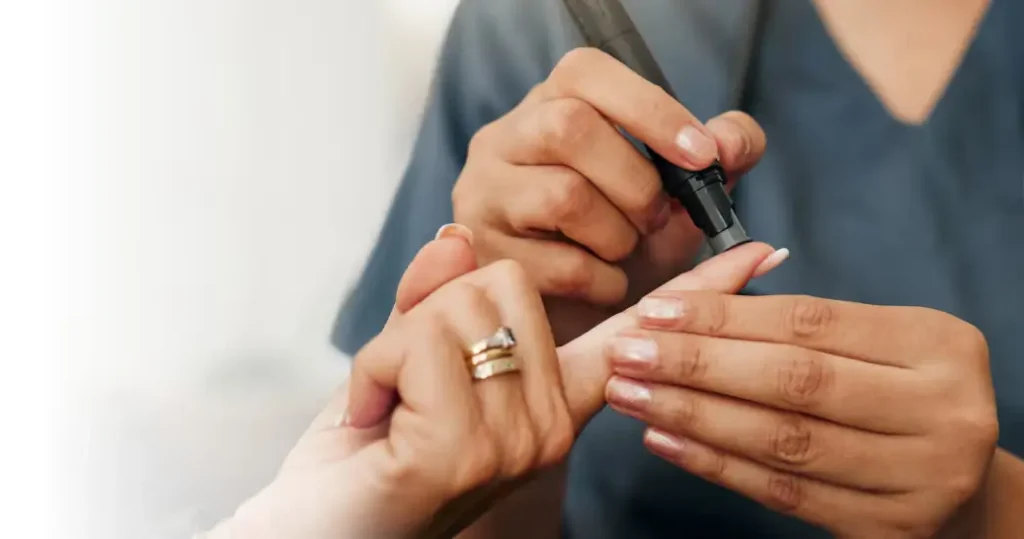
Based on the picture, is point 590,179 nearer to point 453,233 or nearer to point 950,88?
point 453,233

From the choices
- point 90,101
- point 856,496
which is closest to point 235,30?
point 90,101

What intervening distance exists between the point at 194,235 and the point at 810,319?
215mm

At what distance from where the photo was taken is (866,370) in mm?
250

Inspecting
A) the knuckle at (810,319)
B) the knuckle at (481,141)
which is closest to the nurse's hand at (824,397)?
the knuckle at (810,319)

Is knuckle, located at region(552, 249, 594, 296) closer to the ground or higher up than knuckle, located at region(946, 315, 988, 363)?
higher up

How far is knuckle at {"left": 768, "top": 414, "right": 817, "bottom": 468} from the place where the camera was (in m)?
0.25

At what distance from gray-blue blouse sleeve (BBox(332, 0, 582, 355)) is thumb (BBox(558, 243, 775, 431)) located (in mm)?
74

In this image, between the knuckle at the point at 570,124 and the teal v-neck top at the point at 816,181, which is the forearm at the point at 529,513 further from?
the knuckle at the point at 570,124

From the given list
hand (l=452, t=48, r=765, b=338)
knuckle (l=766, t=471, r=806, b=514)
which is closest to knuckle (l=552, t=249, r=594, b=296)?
hand (l=452, t=48, r=765, b=338)

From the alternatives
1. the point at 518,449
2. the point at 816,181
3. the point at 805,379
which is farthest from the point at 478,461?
the point at 816,181

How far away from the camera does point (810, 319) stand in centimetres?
26

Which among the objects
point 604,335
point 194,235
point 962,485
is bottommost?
point 962,485

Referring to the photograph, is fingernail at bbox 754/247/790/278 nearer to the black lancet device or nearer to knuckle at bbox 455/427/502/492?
the black lancet device

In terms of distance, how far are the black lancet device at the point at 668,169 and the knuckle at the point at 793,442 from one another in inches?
2.7
